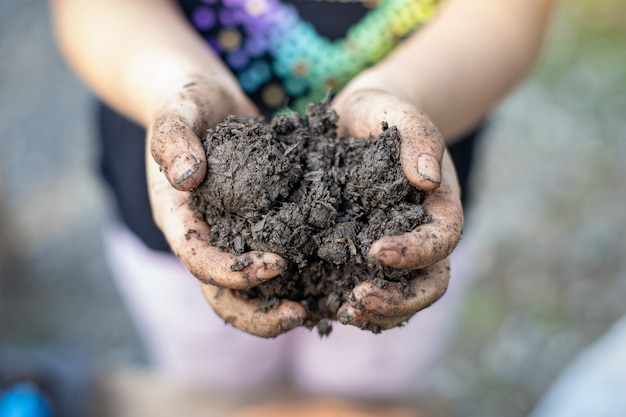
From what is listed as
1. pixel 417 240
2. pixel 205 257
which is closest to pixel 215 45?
pixel 205 257

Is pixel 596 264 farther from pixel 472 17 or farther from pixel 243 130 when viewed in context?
pixel 243 130

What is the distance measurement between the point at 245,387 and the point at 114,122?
1189mm

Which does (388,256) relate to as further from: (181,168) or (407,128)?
(181,168)

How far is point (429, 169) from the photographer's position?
1.34 m

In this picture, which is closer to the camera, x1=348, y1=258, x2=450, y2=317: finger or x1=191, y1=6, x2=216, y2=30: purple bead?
x1=348, y1=258, x2=450, y2=317: finger

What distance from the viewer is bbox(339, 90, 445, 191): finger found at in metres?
1.35

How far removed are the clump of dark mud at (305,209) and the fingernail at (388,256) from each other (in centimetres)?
11

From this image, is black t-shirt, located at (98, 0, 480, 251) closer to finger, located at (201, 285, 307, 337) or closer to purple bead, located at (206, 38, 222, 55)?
purple bead, located at (206, 38, 222, 55)

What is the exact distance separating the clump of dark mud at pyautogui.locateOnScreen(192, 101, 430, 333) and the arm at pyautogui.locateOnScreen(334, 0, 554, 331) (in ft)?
0.19

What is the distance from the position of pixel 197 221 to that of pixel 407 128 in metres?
0.56

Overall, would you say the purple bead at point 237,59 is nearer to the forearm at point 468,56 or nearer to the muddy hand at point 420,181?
the forearm at point 468,56

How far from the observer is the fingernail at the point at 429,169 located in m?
1.33

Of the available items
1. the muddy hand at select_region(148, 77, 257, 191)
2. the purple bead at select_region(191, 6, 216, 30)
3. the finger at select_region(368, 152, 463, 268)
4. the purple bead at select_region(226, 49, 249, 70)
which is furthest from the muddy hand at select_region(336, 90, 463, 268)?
the purple bead at select_region(191, 6, 216, 30)

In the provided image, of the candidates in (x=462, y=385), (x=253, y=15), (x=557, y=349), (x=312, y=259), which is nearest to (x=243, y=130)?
(x=312, y=259)
